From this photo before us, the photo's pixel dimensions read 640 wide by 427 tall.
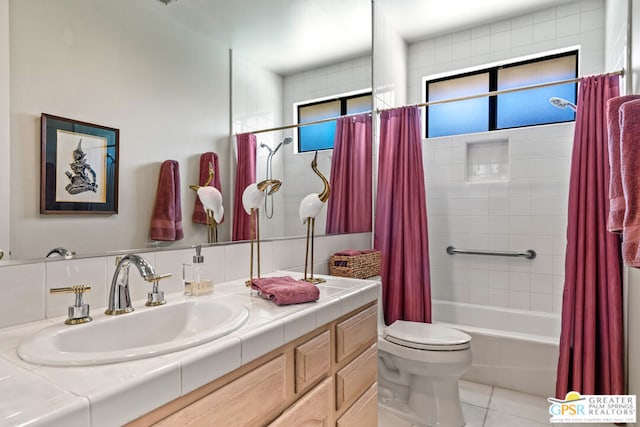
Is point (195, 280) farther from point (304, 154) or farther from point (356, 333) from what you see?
point (304, 154)

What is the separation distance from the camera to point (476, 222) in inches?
116

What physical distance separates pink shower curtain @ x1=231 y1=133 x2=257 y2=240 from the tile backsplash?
0.21 feet

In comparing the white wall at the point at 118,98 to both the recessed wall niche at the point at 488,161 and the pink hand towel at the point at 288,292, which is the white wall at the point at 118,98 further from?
the recessed wall niche at the point at 488,161

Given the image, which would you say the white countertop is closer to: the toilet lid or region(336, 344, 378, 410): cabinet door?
region(336, 344, 378, 410): cabinet door

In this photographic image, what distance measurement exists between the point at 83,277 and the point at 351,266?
4.44 ft

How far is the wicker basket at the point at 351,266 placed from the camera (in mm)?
2059

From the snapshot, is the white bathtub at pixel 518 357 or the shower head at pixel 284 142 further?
the white bathtub at pixel 518 357

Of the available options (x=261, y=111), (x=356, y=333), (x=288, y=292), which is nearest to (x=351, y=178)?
(x=261, y=111)

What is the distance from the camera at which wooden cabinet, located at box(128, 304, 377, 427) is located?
0.72m

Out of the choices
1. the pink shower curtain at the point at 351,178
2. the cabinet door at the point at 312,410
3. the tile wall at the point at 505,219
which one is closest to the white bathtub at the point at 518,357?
the tile wall at the point at 505,219

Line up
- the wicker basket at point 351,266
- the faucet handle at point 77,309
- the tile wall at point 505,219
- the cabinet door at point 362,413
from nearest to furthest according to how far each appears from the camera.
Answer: the faucet handle at point 77,309, the cabinet door at point 362,413, the wicker basket at point 351,266, the tile wall at point 505,219

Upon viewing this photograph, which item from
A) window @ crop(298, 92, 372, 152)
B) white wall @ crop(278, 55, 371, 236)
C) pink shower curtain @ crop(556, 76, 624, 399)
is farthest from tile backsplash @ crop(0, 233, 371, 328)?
pink shower curtain @ crop(556, 76, 624, 399)

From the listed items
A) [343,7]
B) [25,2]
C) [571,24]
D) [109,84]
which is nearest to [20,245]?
[109,84]

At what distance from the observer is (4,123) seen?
89 cm
